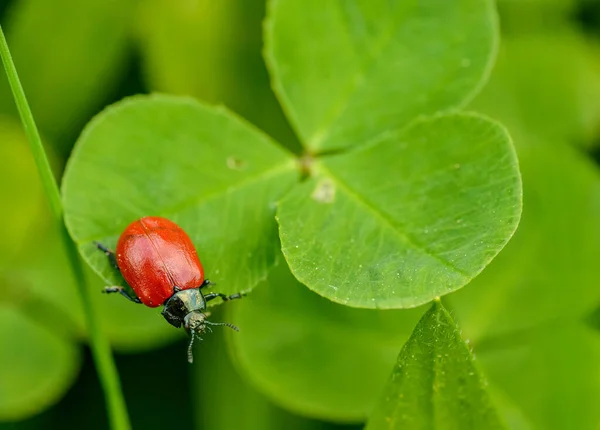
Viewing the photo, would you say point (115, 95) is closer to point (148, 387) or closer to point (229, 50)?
point (229, 50)

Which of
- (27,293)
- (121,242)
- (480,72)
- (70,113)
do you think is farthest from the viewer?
(70,113)

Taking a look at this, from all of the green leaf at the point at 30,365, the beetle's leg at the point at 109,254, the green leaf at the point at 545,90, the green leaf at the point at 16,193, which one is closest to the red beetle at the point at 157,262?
the beetle's leg at the point at 109,254

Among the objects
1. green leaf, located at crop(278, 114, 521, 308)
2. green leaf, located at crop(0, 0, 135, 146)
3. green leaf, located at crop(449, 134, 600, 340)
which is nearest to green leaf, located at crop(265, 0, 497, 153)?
green leaf, located at crop(278, 114, 521, 308)

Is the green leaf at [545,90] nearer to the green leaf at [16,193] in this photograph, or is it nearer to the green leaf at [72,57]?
the green leaf at [72,57]

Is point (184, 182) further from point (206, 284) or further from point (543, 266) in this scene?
point (543, 266)

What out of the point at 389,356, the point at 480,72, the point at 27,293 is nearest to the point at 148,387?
the point at 27,293

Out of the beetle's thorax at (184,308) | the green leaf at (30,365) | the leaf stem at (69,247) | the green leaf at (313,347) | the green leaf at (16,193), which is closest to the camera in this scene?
the leaf stem at (69,247)
